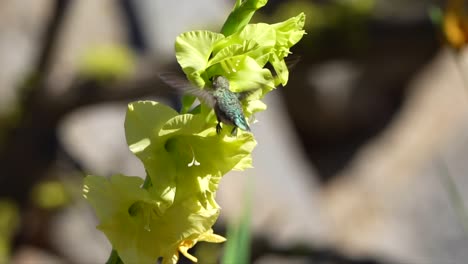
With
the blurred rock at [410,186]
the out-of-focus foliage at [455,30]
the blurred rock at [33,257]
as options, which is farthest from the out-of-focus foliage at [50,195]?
→ the out-of-focus foliage at [455,30]

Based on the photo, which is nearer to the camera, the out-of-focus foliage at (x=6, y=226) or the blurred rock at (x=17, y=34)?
the out-of-focus foliage at (x=6, y=226)

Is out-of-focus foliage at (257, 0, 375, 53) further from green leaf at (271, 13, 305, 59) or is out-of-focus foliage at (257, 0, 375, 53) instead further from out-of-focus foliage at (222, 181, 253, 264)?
green leaf at (271, 13, 305, 59)

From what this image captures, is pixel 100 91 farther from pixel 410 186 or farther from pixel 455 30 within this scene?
pixel 410 186

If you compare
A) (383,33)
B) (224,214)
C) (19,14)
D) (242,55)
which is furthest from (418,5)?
(242,55)

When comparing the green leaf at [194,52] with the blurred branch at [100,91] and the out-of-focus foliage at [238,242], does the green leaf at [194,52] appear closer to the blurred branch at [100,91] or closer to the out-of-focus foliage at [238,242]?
the out-of-focus foliage at [238,242]

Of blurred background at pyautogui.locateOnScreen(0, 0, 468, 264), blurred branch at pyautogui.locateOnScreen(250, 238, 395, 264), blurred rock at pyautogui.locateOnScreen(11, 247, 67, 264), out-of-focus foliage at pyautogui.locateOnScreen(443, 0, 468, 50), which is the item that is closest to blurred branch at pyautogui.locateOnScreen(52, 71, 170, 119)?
blurred background at pyautogui.locateOnScreen(0, 0, 468, 264)

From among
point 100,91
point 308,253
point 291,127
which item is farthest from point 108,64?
point 291,127

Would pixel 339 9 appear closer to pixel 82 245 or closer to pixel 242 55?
pixel 82 245
